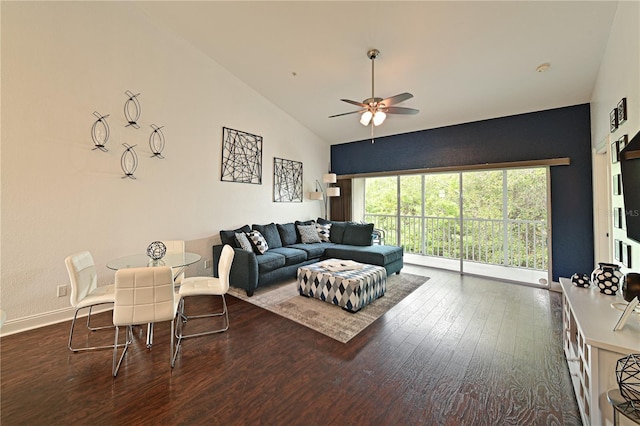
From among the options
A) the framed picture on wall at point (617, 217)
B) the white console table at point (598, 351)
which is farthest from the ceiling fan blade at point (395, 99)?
the framed picture on wall at point (617, 217)

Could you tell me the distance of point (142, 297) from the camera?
1.99 meters

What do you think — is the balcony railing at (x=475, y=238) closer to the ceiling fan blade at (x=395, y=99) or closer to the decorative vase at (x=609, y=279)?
the decorative vase at (x=609, y=279)

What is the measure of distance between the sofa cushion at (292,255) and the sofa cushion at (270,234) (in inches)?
8.1

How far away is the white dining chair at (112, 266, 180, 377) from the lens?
1.93 metres

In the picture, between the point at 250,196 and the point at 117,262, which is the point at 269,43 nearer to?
the point at 250,196

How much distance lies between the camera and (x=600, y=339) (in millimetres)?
1360

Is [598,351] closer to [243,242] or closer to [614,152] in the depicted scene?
[614,152]

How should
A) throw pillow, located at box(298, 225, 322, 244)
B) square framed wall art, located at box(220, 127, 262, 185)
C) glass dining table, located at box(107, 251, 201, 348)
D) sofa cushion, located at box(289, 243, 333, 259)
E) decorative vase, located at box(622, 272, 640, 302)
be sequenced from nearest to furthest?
decorative vase, located at box(622, 272, 640, 302) → glass dining table, located at box(107, 251, 201, 348) → square framed wall art, located at box(220, 127, 262, 185) → sofa cushion, located at box(289, 243, 333, 259) → throw pillow, located at box(298, 225, 322, 244)

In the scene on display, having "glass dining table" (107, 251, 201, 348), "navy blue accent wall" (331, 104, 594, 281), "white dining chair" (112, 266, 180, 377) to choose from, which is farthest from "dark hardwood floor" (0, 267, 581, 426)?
"navy blue accent wall" (331, 104, 594, 281)

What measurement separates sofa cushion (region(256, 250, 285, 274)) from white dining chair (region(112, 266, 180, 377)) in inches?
69.8

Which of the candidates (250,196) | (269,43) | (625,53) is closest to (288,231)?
(250,196)

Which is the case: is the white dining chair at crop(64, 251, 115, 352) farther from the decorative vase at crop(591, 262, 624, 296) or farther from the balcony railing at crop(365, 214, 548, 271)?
the balcony railing at crop(365, 214, 548, 271)

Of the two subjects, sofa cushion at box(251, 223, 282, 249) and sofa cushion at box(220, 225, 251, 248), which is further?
sofa cushion at box(251, 223, 282, 249)

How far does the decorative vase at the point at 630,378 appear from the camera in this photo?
44.4 inches
